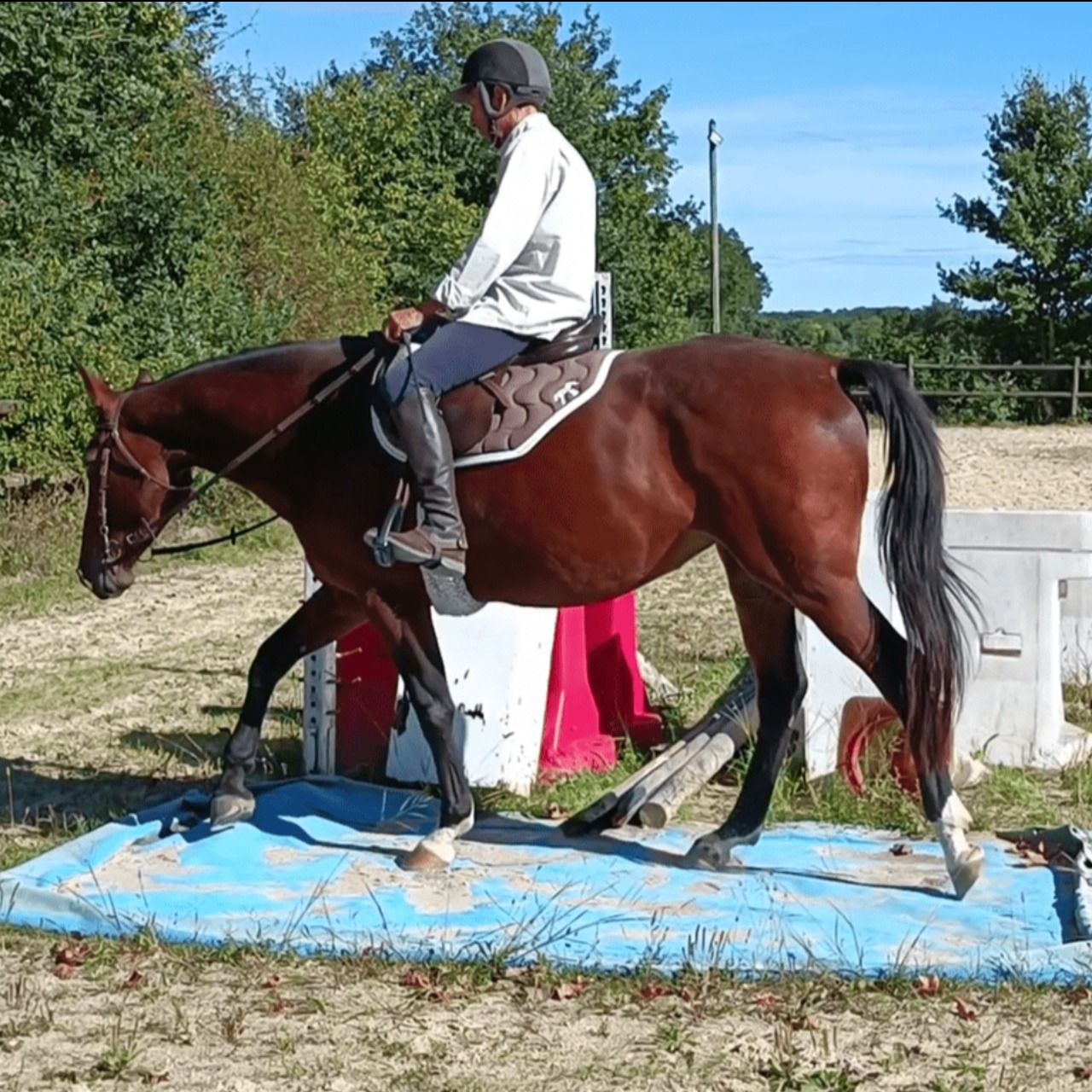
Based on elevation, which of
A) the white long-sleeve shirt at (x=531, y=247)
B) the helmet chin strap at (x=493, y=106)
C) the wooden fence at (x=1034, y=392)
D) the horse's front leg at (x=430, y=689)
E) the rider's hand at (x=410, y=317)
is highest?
the wooden fence at (x=1034, y=392)

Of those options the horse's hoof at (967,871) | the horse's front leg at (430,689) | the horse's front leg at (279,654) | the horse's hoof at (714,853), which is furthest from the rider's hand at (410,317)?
the horse's hoof at (967,871)

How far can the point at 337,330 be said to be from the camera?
21453 millimetres

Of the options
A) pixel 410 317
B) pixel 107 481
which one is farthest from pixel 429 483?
pixel 107 481

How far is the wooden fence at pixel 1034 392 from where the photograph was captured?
3703cm

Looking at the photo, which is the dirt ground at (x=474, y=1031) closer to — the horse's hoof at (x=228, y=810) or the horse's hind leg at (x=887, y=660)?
the horse's hind leg at (x=887, y=660)

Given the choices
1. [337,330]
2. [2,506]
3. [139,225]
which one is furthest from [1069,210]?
[2,506]

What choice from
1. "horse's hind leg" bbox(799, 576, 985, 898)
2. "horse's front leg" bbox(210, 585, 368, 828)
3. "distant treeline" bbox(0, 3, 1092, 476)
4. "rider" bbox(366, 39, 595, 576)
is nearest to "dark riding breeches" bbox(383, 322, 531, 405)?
"rider" bbox(366, 39, 595, 576)

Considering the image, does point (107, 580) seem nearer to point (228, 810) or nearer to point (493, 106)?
point (228, 810)

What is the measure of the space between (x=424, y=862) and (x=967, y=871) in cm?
190

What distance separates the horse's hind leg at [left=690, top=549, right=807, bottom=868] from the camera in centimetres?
631

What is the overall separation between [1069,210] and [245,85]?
19714mm

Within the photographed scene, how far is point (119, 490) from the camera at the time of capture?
664cm

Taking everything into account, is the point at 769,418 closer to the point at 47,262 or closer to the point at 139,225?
the point at 47,262

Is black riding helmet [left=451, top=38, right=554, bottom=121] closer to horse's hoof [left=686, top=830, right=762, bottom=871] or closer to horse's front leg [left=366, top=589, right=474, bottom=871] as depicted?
horse's front leg [left=366, top=589, right=474, bottom=871]
